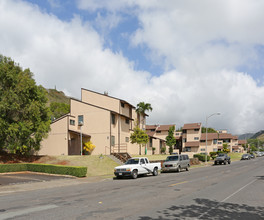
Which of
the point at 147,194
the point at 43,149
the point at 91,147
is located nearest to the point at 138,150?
the point at 91,147

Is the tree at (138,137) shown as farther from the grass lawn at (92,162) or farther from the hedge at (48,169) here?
the hedge at (48,169)

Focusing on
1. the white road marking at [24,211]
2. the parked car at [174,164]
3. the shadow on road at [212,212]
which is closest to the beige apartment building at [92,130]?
the parked car at [174,164]

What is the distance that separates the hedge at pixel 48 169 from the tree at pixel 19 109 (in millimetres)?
3269

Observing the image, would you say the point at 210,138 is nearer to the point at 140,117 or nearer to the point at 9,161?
the point at 140,117

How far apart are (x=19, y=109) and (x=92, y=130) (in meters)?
11.8

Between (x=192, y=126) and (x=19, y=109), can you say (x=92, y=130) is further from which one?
(x=192, y=126)

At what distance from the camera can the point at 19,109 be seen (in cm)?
3103

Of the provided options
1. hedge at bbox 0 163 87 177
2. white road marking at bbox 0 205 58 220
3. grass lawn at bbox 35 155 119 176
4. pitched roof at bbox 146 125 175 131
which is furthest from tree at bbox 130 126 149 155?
pitched roof at bbox 146 125 175 131

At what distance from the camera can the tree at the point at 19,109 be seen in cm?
2953

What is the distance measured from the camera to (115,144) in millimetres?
39625

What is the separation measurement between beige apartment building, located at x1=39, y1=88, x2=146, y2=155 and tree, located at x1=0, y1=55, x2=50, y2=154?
6.53 metres

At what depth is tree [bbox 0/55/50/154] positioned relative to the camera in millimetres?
29531

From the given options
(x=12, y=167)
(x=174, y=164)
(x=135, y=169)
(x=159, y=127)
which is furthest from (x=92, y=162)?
(x=159, y=127)

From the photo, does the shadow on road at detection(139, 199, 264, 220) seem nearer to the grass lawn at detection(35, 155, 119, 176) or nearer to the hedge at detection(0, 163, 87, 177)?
the hedge at detection(0, 163, 87, 177)
